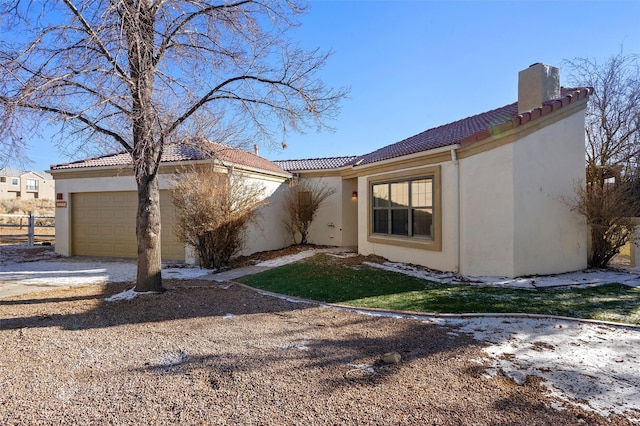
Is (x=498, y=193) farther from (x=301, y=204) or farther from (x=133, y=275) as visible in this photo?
(x=133, y=275)

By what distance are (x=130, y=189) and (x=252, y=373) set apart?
36.4 feet

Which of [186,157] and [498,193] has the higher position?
[186,157]

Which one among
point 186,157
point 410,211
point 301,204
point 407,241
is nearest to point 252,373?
point 407,241

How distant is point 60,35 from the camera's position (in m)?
5.92

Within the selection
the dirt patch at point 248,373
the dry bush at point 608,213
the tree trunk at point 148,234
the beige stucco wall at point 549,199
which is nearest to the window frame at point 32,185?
the tree trunk at point 148,234

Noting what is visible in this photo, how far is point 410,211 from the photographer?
415 inches

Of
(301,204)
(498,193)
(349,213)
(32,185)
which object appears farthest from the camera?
(32,185)

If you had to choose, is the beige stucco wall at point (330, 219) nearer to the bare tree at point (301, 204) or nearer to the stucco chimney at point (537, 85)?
the bare tree at point (301, 204)

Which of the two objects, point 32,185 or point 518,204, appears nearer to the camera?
point 518,204

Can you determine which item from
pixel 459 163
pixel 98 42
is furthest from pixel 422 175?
pixel 98 42

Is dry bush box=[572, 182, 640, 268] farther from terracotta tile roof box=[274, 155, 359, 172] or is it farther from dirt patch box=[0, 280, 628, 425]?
terracotta tile roof box=[274, 155, 359, 172]

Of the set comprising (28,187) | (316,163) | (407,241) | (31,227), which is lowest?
(407,241)

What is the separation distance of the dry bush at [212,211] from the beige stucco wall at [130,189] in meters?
1.93

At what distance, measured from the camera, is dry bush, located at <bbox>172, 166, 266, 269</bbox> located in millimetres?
9953
